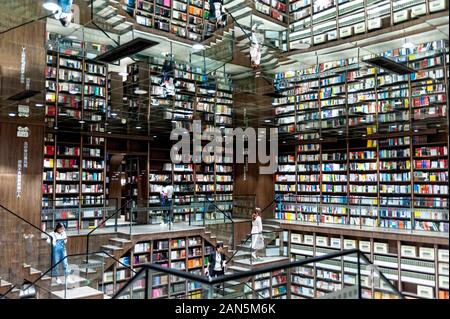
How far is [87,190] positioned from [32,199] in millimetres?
1958

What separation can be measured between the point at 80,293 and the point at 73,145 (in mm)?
4383

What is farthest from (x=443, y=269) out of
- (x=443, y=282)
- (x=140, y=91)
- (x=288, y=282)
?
(x=140, y=91)

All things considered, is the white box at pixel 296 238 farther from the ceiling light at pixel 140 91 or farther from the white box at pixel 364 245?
the ceiling light at pixel 140 91

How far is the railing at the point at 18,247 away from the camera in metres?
6.30

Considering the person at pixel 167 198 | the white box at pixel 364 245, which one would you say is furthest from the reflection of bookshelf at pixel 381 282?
the person at pixel 167 198

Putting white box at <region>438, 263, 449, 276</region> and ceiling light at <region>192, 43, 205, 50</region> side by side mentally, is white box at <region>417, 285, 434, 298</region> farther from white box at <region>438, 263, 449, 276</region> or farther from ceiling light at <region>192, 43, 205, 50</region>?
ceiling light at <region>192, 43, 205, 50</region>

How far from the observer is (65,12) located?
4523mm

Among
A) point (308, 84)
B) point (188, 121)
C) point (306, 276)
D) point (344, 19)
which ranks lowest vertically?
point (306, 276)

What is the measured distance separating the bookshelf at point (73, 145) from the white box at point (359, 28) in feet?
17.8

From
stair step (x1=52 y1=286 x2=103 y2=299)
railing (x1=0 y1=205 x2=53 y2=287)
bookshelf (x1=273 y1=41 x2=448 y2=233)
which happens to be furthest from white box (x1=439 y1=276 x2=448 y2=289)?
railing (x1=0 y1=205 x2=53 y2=287)

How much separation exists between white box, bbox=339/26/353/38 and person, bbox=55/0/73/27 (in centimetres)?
612
